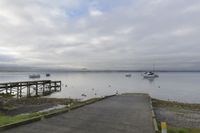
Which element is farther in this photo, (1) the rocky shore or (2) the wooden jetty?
(2) the wooden jetty

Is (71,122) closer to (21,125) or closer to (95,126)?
(95,126)

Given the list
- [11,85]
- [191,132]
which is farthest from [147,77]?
[191,132]

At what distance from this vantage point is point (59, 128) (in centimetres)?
953

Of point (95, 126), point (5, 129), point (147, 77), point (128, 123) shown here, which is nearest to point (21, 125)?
Result: point (5, 129)

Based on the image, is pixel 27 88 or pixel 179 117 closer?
pixel 179 117

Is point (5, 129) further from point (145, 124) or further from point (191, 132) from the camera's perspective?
point (191, 132)

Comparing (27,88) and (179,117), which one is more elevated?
(27,88)

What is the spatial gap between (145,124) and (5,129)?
7.10 meters

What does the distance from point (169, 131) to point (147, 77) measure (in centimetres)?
12170

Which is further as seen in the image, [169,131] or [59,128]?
[169,131]

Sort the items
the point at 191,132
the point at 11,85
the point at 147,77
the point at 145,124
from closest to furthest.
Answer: the point at 145,124, the point at 191,132, the point at 11,85, the point at 147,77

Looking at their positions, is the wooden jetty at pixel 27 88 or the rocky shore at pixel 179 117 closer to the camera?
the rocky shore at pixel 179 117

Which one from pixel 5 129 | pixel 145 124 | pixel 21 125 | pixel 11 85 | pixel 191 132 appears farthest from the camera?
pixel 11 85

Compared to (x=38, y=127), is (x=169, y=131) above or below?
below
